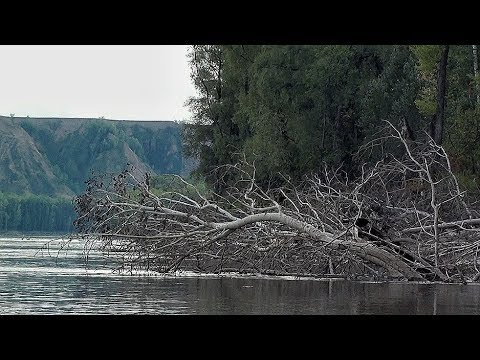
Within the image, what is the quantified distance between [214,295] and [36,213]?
8548cm

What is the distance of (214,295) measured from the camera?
15.7 metres

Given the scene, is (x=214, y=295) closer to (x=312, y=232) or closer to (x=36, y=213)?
(x=312, y=232)

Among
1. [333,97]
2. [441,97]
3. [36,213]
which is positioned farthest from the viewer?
[36,213]

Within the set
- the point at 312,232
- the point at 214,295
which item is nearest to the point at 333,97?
the point at 312,232

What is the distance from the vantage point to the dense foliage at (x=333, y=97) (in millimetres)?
43562

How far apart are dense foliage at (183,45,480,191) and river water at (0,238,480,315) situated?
875 inches

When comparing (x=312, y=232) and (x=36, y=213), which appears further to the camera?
(x=36, y=213)

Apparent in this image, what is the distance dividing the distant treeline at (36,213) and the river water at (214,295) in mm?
76802

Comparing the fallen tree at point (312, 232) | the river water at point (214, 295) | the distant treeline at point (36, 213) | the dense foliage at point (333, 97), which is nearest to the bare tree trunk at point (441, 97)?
the dense foliage at point (333, 97)

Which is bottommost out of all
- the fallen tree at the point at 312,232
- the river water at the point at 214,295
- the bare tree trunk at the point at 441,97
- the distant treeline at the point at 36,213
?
the river water at the point at 214,295

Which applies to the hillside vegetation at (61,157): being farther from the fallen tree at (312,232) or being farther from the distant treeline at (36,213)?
the fallen tree at (312,232)
